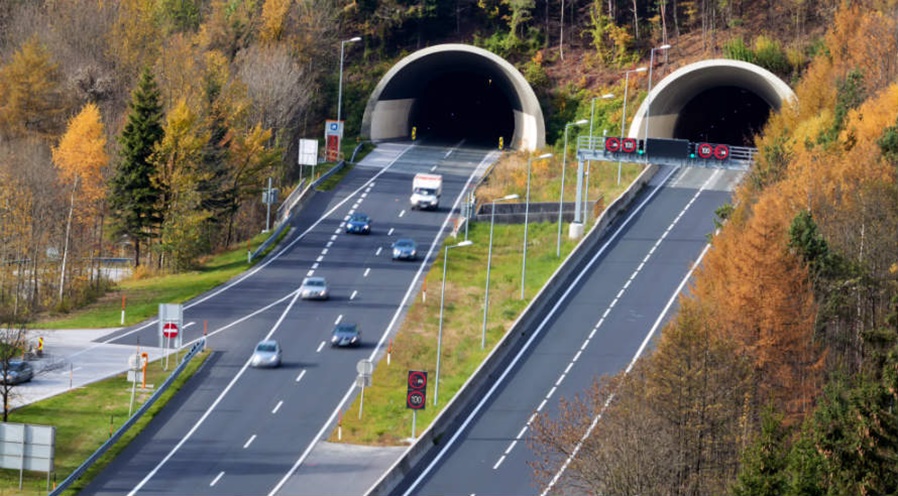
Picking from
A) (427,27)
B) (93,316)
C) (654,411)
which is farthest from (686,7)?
(654,411)

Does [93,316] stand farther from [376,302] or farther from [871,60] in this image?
[871,60]

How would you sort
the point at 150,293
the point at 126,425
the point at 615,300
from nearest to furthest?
1. the point at 126,425
2. the point at 615,300
3. the point at 150,293

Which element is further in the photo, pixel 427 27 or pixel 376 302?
pixel 427 27

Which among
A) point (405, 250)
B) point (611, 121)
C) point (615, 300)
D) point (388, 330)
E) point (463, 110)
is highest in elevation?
point (463, 110)

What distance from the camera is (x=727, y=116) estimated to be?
112 m

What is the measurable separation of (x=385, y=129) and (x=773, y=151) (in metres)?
37.8

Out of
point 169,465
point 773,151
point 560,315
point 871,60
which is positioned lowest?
point 169,465

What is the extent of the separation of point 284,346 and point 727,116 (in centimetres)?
5197

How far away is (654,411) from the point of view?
5328 centimetres

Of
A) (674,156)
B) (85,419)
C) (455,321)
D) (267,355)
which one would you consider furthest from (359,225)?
(85,419)

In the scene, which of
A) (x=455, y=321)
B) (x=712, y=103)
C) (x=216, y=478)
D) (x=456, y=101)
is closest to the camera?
(x=216, y=478)

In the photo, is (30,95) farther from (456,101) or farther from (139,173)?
(456,101)

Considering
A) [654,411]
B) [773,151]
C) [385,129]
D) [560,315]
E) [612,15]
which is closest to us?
[654,411]

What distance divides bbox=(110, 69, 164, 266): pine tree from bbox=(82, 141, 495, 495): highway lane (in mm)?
7055
